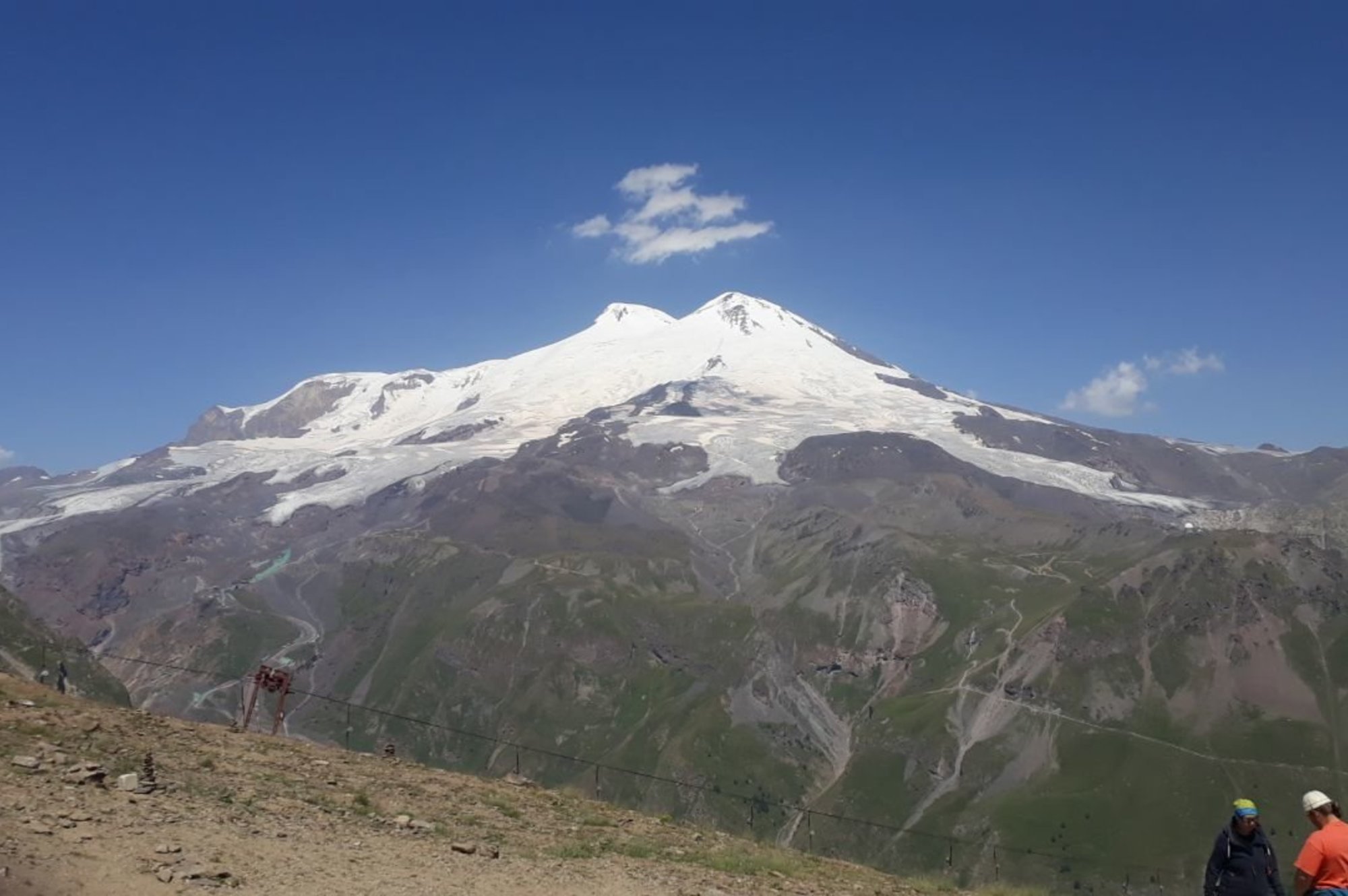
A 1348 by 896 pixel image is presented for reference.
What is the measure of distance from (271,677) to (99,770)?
19372mm

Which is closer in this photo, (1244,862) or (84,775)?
(1244,862)

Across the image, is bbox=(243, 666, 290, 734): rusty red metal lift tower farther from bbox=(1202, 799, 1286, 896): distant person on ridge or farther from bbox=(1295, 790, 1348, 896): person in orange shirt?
bbox=(1295, 790, 1348, 896): person in orange shirt

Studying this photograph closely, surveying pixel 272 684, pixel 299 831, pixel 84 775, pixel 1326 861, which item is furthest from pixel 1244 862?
pixel 272 684

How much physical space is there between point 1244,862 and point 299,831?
681 inches

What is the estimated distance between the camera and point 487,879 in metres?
19.4

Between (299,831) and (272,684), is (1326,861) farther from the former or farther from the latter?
(272,684)

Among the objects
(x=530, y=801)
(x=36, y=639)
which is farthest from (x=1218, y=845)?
(x=36, y=639)

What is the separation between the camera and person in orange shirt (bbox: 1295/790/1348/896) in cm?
1539

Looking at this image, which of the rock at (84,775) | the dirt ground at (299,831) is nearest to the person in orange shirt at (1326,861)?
the dirt ground at (299,831)

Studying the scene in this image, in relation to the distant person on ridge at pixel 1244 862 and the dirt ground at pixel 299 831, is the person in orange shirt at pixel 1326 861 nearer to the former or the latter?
the distant person on ridge at pixel 1244 862

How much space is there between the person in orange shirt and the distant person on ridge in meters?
0.60

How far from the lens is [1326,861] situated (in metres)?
15.5

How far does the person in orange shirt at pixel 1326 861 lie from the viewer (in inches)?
606

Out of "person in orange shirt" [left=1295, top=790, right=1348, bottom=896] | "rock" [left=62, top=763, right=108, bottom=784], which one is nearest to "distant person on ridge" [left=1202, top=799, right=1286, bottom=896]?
"person in orange shirt" [left=1295, top=790, right=1348, bottom=896]
